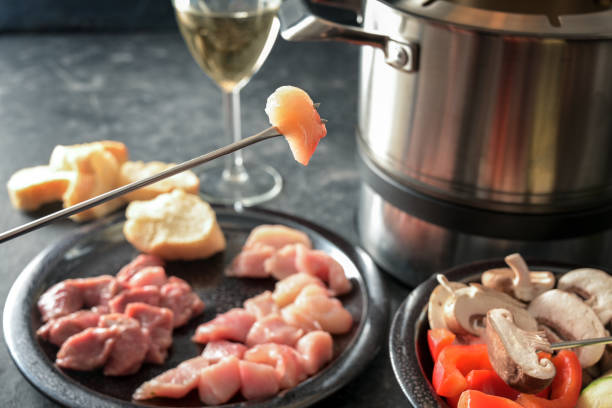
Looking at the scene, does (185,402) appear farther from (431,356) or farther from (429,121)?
(429,121)

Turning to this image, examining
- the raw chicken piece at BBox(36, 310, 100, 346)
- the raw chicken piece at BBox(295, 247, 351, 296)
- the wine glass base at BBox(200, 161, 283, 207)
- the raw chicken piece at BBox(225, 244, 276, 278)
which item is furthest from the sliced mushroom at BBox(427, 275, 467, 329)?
the wine glass base at BBox(200, 161, 283, 207)

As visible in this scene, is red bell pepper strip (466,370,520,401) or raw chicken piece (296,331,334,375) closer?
red bell pepper strip (466,370,520,401)

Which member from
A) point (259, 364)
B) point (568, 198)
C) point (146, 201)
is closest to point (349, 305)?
point (259, 364)

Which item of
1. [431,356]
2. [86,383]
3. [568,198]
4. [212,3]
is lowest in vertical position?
[86,383]

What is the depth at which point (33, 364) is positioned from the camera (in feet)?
2.99

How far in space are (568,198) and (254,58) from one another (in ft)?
1.95

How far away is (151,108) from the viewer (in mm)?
1740

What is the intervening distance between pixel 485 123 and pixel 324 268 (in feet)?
1.10

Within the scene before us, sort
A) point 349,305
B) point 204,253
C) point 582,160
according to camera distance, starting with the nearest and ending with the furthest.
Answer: point 582,160 → point 349,305 → point 204,253

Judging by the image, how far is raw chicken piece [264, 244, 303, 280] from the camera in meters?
1.14

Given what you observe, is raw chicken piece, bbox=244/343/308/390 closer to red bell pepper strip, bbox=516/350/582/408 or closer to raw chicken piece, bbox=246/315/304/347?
raw chicken piece, bbox=246/315/304/347

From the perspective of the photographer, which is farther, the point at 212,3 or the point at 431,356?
the point at 212,3

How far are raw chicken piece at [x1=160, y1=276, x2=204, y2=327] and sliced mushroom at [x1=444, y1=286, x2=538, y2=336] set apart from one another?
0.39 m

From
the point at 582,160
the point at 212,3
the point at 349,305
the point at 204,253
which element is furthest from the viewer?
the point at 212,3
